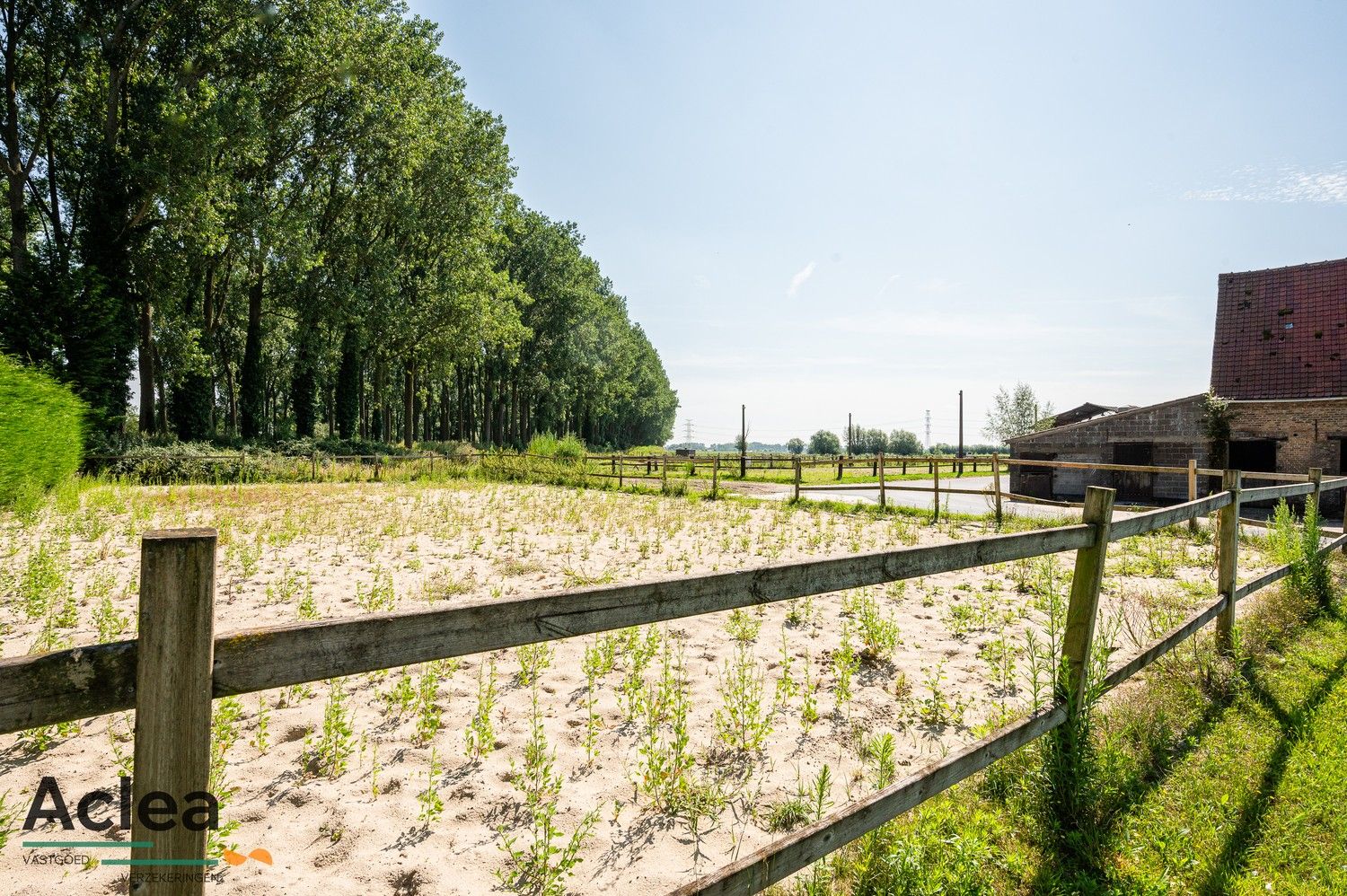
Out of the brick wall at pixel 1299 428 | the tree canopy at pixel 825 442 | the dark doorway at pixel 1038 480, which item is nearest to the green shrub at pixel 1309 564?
the brick wall at pixel 1299 428

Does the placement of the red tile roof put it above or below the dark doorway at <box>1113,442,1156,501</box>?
above

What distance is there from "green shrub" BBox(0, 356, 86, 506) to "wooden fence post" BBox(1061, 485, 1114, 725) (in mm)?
14585

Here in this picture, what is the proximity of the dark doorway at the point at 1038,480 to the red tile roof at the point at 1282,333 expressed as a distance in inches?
252

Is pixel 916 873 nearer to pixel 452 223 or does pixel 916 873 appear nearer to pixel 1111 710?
pixel 1111 710

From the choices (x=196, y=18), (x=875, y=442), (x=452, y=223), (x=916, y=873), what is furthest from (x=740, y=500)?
(x=875, y=442)

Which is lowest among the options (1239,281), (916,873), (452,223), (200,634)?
(916,873)

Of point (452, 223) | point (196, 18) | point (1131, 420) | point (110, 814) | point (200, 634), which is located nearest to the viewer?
point (200, 634)

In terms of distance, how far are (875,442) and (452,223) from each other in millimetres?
114533

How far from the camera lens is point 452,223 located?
31.0 m

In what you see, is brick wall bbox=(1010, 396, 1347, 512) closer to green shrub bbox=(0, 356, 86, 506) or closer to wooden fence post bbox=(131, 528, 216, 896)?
wooden fence post bbox=(131, 528, 216, 896)

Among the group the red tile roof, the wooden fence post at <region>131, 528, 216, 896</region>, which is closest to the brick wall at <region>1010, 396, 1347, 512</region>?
the red tile roof

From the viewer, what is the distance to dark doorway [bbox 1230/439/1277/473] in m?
22.2

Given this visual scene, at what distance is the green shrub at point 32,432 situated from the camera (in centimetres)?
1034

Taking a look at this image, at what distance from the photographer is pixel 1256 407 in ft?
71.7
